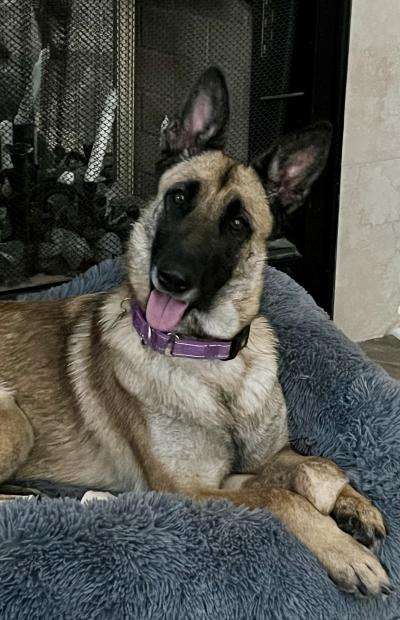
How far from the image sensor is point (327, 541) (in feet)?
6.30

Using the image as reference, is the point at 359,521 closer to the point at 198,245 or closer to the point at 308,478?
the point at 308,478

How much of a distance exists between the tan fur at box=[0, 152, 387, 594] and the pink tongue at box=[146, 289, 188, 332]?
7 cm

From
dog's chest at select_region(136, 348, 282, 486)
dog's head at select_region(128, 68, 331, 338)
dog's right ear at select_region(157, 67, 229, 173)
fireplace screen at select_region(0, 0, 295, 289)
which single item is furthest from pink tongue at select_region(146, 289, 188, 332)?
fireplace screen at select_region(0, 0, 295, 289)

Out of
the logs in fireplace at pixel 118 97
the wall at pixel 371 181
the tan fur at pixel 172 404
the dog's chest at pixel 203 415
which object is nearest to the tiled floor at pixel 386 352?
the wall at pixel 371 181

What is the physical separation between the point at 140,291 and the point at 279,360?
60 centimetres

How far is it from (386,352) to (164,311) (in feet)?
5.39

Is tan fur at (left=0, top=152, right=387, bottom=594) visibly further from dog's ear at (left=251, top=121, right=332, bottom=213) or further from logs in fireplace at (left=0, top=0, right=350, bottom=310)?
logs in fireplace at (left=0, top=0, right=350, bottom=310)

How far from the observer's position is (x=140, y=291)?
7.07ft

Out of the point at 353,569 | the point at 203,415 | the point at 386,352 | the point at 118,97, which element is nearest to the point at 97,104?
the point at 118,97

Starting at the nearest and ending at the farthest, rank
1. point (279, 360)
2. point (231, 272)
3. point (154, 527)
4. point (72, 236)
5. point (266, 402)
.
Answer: point (154, 527) → point (231, 272) → point (266, 402) → point (279, 360) → point (72, 236)

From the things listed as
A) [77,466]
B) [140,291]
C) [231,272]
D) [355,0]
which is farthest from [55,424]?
[355,0]

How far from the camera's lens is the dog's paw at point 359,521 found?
199 centimetres

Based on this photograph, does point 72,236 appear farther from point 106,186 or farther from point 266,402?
point 266,402

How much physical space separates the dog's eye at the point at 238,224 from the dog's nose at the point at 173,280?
0.67ft
